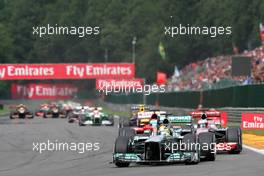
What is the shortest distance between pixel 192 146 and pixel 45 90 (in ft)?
298

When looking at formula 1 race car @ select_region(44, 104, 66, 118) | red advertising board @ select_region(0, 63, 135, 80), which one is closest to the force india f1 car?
formula 1 race car @ select_region(44, 104, 66, 118)

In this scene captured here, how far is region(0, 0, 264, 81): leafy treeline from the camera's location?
290 ft

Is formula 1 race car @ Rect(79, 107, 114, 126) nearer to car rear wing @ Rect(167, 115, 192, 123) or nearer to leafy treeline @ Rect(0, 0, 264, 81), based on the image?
car rear wing @ Rect(167, 115, 192, 123)

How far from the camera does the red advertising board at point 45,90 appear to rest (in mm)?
108750

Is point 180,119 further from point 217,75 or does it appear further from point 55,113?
point 55,113

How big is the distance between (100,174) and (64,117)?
4966 cm

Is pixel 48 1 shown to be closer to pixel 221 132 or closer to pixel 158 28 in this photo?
pixel 158 28

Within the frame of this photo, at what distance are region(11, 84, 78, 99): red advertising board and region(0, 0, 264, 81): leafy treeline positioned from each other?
159 inches

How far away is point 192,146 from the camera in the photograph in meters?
18.8

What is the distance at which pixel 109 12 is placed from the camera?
366ft

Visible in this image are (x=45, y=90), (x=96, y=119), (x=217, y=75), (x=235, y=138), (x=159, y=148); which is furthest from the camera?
(x=45, y=90)

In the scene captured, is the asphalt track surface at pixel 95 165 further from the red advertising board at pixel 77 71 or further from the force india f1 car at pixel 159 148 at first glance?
the red advertising board at pixel 77 71

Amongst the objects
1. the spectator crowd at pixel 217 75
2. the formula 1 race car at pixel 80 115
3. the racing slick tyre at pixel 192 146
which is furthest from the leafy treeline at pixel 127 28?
the racing slick tyre at pixel 192 146

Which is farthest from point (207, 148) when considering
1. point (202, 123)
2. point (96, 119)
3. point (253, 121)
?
point (96, 119)
